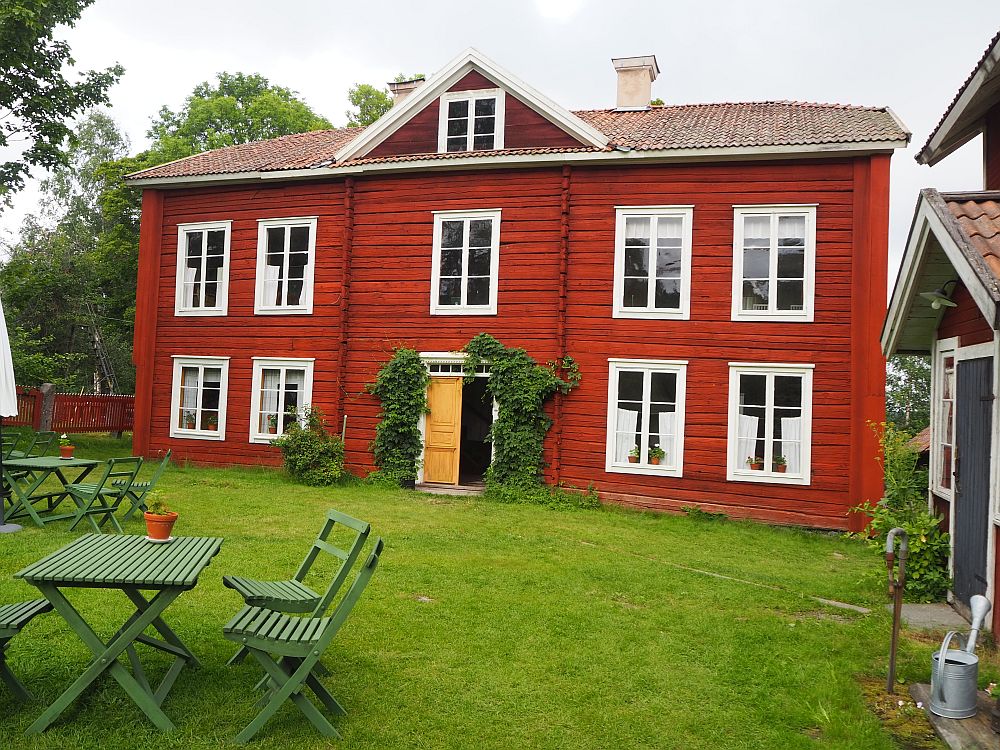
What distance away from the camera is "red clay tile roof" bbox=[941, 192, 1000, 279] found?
5.76 meters

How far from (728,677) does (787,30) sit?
2282 centimetres

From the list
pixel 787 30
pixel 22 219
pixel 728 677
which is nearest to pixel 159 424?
pixel 728 677

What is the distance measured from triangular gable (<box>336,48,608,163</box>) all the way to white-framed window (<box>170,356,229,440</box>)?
5440 mm

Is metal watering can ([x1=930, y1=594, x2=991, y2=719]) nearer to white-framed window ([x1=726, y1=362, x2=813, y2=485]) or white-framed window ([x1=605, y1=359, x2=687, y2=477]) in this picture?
white-framed window ([x1=726, y1=362, x2=813, y2=485])

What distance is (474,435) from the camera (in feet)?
→ 70.5

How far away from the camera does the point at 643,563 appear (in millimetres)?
9383

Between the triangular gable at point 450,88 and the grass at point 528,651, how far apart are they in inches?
Answer: 314

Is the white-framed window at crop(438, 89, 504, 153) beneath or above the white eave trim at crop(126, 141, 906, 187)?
above

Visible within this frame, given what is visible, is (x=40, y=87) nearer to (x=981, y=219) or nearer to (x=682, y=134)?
(x=682, y=134)

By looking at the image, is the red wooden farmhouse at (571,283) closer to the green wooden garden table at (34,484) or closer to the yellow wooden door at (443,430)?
the yellow wooden door at (443,430)

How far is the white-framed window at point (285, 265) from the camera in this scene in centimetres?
1653

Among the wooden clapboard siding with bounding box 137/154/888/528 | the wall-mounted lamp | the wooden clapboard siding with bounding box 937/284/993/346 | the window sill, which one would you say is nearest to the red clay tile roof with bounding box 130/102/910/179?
the wooden clapboard siding with bounding box 137/154/888/528

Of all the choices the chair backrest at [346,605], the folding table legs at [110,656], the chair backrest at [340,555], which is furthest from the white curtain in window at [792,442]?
the folding table legs at [110,656]

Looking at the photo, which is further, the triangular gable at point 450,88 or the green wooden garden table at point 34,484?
the triangular gable at point 450,88
